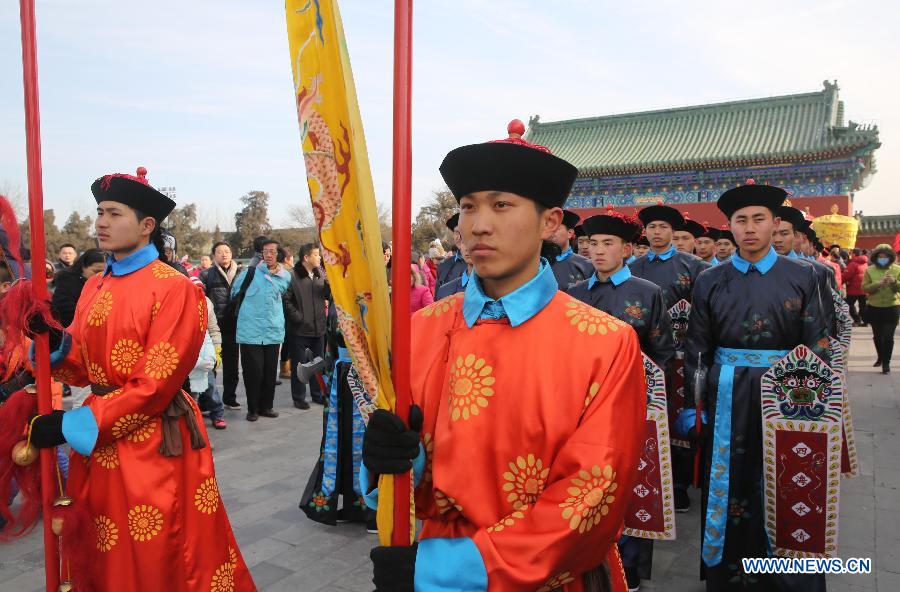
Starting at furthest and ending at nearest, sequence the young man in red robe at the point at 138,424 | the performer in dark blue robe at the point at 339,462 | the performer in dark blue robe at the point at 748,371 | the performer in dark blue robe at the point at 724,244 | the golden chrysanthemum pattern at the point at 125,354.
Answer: the performer in dark blue robe at the point at 724,244, the performer in dark blue robe at the point at 339,462, the performer in dark blue robe at the point at 748,371, the golden chrysanthemum pattern at the point at 125,354, the young man in red robe at the point at 138,424

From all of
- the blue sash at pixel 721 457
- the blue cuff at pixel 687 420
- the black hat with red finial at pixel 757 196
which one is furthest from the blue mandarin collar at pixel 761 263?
the blue cuff at pixel 687 420

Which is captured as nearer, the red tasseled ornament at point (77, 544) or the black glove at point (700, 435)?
the red tasseled ornament at point (77, 544)

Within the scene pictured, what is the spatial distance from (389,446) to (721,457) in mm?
2605

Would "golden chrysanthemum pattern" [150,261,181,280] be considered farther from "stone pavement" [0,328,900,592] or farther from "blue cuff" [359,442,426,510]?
"stone pavement" [0,328,900,592]

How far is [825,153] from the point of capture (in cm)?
2012

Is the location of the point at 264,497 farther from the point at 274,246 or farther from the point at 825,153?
the point at 825,153

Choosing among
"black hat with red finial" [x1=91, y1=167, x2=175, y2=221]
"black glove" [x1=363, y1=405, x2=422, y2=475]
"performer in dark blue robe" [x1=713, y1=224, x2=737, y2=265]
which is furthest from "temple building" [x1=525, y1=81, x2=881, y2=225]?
"black glove" [x1=363, y1=405, x2=422, y2=475]

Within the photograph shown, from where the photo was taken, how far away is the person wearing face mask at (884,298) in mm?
9711

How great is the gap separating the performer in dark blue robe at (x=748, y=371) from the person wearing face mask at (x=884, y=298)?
786cm

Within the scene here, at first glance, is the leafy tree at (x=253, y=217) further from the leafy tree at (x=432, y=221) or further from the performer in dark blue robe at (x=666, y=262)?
the performer in dark blue robe at (x=666, y=262)

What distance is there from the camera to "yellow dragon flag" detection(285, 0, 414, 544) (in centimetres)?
130

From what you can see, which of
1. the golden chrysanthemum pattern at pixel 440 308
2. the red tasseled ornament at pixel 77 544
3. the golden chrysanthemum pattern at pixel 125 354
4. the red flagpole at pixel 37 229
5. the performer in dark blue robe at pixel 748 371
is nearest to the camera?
the golden chrysanthemum pattern at pixel 440 308

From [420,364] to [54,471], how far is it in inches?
66.6

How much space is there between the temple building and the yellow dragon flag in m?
18.9
